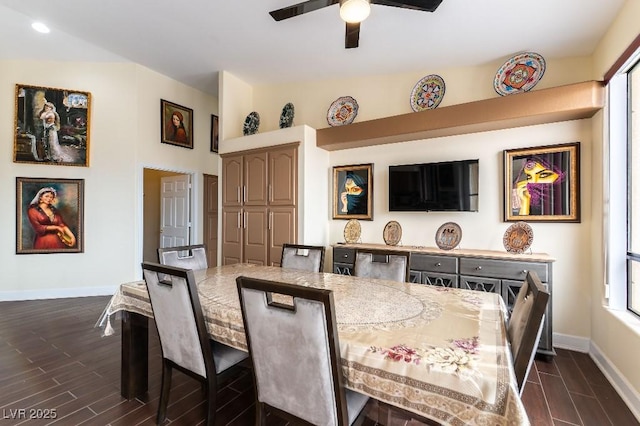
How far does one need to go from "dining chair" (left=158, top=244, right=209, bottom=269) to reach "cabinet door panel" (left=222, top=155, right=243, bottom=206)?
158 cm

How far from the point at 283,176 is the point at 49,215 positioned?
137 inches

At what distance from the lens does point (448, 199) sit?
3.27 m

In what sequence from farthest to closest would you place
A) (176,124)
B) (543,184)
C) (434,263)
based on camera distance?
(176,124), (434,263), (543,184)

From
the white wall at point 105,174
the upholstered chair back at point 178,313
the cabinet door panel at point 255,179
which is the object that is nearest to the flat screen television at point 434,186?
the cabinet door panel at point 255,179

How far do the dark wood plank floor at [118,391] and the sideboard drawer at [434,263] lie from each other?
103 cm

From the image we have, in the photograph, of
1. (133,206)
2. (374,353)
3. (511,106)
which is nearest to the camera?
(374,353)

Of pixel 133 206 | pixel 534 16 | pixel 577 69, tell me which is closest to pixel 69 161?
pixel 133 206

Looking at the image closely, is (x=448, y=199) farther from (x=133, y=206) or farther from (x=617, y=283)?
(x=133, y=206)

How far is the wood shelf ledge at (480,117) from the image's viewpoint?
249 centimetres

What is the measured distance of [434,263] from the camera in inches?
120

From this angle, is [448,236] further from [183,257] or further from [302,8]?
[183,257]

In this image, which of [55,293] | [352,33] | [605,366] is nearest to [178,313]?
[352,33]

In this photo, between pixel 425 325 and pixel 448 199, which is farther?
pixel 448 199

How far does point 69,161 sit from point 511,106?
5660mm
